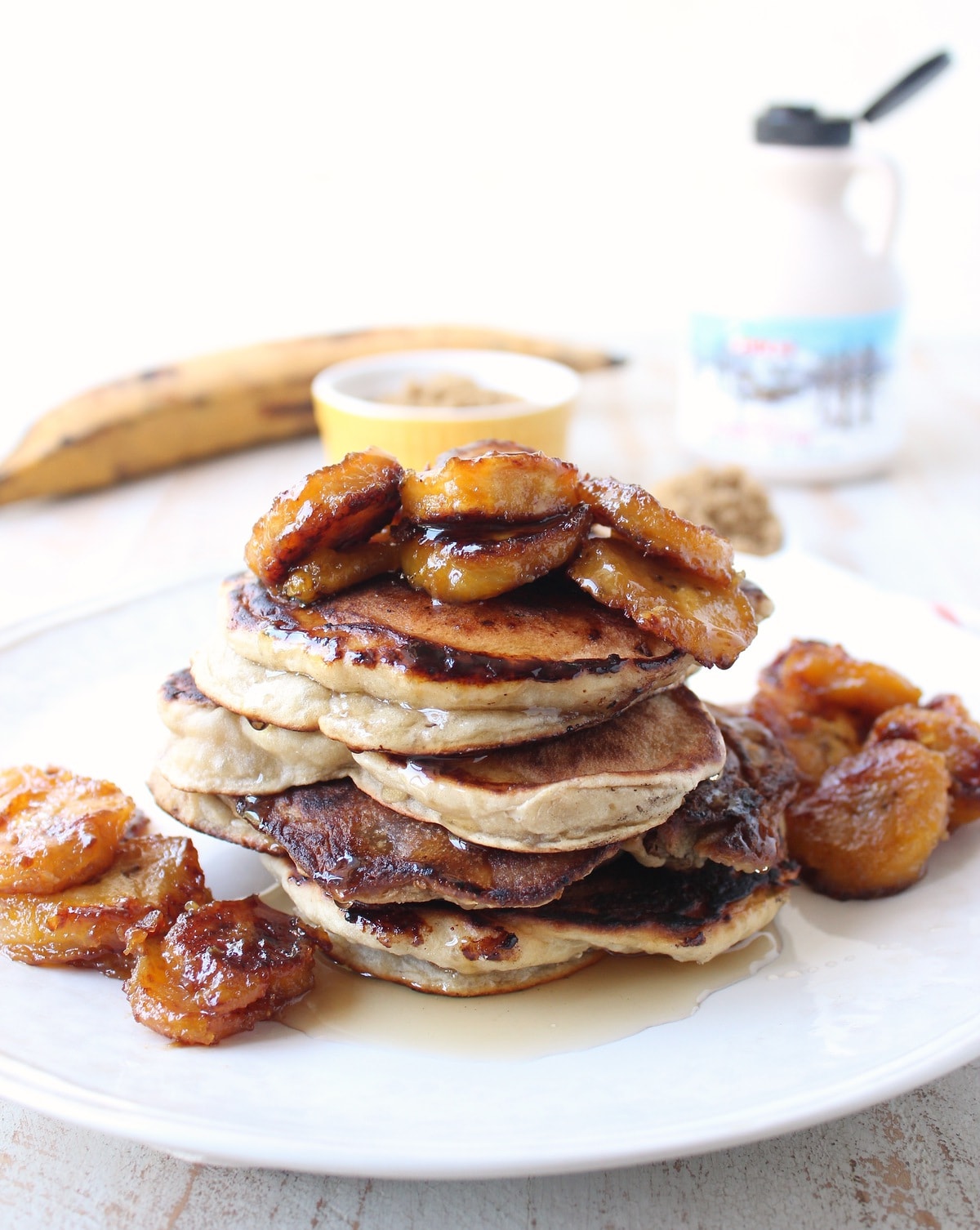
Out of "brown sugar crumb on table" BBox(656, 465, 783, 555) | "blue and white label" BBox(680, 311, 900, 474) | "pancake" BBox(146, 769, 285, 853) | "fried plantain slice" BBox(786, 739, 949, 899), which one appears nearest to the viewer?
"pancake" BBox(146, 769, 285, 853)

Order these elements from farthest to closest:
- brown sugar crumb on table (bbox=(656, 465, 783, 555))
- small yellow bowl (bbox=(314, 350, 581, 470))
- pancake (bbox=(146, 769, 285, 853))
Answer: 1. small yellow bowl (bbox=(314, 350, 581, 470))
2. brown sugar crumb on table (bbox=(656, 465, 783, 555))
3. pancake (bbox=(146, 769, 285, 853))

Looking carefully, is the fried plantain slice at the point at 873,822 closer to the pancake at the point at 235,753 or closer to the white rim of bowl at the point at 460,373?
the pancake at the point at 235,753

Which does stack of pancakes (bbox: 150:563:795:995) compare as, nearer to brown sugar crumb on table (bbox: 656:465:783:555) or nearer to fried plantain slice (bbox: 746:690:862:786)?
fried plantain slice (bbox: 746:690:862:786)

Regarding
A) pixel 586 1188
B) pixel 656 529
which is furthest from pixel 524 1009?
pixel 656 529

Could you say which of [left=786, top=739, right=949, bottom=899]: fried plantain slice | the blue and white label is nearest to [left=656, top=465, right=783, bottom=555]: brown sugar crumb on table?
the blue and white label

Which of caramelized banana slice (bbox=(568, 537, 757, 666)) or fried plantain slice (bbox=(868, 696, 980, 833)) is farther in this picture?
fried plantain slice (bbox=(868, 696, 980, 833))

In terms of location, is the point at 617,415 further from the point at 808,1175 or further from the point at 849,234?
the point at 808,1175
